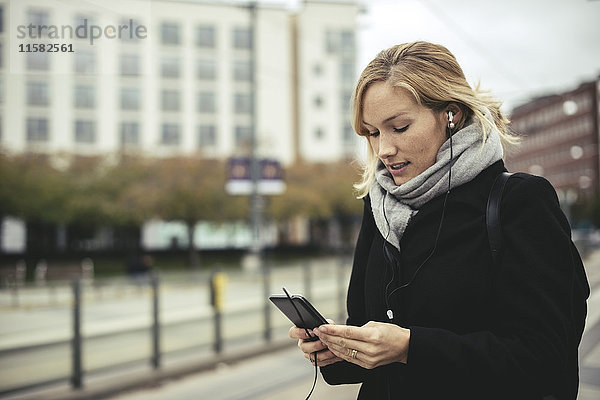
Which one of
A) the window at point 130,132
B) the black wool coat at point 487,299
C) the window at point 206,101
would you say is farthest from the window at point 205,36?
the black wool coat at point 487,299

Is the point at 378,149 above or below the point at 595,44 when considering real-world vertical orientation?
below

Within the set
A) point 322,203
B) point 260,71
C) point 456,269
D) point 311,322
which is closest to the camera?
point 456,269

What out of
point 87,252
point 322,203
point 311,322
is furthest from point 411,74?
point 87,252

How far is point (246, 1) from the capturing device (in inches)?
837

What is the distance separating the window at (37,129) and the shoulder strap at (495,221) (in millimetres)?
43779

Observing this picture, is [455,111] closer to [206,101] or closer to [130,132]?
[130,132]

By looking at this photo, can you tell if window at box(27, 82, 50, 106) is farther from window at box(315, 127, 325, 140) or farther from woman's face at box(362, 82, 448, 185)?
woman's face at box(362, 82, 448, 185)

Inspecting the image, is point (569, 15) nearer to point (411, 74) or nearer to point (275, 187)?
point (411, 74)

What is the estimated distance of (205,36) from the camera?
4759 cm

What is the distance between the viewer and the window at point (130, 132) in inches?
1800

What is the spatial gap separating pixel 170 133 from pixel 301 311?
47.6 meters

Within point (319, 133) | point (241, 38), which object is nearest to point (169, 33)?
point (241, 38)

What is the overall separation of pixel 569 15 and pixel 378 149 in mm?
8578

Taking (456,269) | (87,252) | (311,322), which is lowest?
(87,252)
